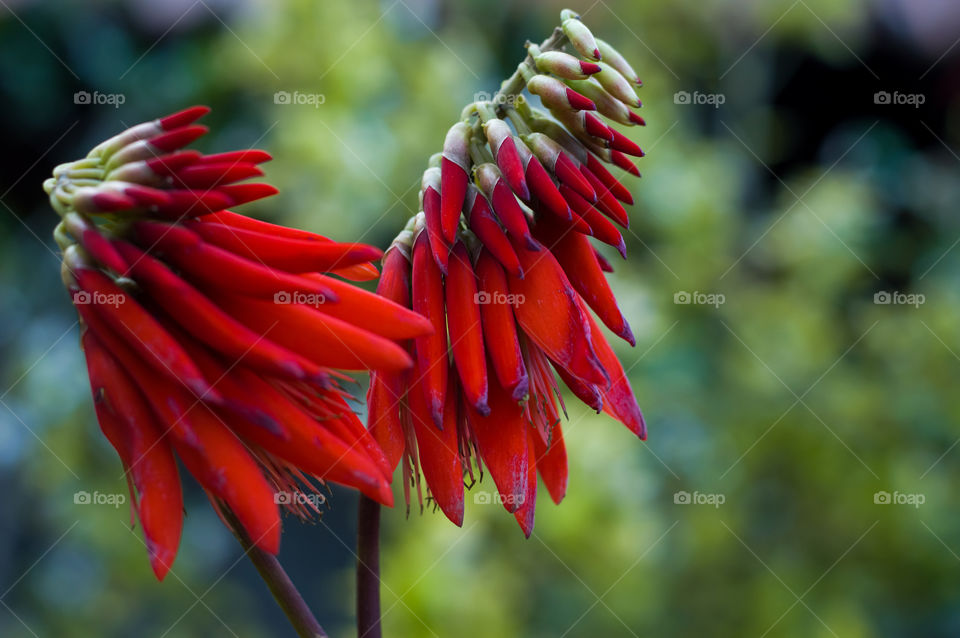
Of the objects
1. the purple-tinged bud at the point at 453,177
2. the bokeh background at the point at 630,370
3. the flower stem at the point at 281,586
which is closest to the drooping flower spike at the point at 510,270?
the purple-tinged bud at the point at 453,177

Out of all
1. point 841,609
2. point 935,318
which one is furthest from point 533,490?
point 935,318

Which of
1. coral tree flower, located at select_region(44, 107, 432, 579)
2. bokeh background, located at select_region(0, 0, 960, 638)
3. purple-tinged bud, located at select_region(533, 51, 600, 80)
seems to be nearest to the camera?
coral tree flower, located at select_region(44, 107, 432, 579)

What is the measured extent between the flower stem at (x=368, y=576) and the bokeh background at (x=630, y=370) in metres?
0.98

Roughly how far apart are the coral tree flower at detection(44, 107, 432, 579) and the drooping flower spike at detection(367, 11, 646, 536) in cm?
9

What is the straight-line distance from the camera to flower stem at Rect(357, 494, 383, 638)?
2.35ft

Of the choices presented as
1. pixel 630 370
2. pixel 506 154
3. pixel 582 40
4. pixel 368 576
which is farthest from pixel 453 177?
pixel 630 370

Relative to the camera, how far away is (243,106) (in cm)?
320

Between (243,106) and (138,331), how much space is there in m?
2.78

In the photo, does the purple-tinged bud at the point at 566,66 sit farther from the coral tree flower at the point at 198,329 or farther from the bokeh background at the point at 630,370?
the bokeh background at the point at 630,370

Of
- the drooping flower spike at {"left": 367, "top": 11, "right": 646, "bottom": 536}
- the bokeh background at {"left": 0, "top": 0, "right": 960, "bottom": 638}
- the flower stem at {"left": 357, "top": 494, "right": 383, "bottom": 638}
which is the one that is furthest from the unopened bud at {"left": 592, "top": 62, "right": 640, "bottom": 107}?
the bokeh background at {"left": 0, "top": 0, "right": 960, "bottom": 638}

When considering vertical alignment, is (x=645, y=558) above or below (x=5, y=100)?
below

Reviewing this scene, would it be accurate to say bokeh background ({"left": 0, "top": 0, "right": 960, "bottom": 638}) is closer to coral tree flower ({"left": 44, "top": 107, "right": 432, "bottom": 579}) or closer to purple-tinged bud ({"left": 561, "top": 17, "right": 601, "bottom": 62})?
purple-tinged bud ({"left": 561, "top": 17, "right": 601, "bottom": 62})

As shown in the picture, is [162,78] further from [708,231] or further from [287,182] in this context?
[708,231]

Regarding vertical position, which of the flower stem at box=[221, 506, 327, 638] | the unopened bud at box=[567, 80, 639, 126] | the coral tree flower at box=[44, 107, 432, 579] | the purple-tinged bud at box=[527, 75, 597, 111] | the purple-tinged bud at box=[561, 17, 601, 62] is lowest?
the flower stem at box=[221, 506, 327, 638]
